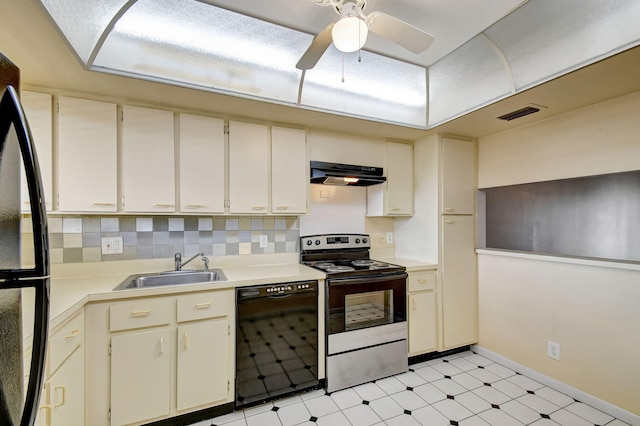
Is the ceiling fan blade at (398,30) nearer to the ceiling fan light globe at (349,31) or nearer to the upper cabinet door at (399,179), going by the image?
the ceiling fan light globe at (349,31)

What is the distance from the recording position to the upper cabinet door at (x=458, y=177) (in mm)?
2785

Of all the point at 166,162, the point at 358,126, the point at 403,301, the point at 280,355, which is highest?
the point at 358,126

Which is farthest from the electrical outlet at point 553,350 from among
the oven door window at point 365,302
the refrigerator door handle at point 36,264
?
the refrigerator door handle at point 36,264

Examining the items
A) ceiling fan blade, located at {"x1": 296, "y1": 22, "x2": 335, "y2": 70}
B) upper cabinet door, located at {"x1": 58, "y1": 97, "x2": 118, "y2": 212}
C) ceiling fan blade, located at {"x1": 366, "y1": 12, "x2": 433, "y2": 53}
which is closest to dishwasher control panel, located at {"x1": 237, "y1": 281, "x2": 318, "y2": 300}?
upper cabinet door, located at {"x1": 58, "y1": 97, "x2": 118, "y2": 212}

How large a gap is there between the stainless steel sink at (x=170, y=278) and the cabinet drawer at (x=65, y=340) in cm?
37

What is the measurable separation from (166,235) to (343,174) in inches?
62.3

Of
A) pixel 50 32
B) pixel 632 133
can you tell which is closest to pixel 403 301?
pixel 632 133

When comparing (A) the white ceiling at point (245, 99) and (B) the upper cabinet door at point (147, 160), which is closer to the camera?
(A) the white ceiling at point (245, 99)

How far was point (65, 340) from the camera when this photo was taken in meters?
1.39

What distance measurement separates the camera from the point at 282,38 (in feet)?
6.39

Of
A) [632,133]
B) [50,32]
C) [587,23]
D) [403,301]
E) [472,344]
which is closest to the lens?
[50,32]

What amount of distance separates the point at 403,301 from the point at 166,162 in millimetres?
2277

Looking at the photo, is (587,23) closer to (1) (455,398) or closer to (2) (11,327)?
(1) (455,398)

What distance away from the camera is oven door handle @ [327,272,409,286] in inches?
89.1
